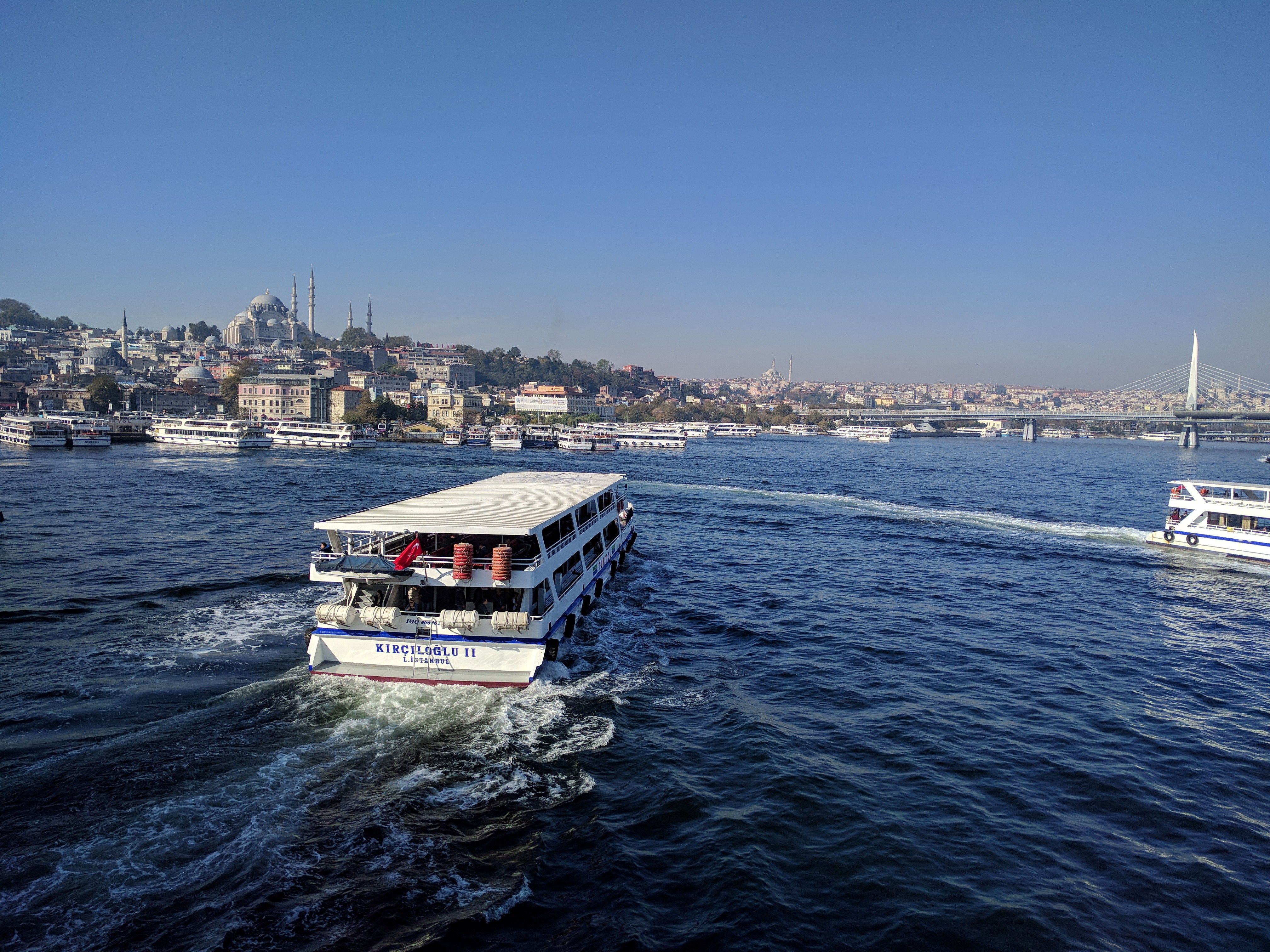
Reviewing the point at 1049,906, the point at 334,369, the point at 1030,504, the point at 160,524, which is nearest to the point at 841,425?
the point at 334,369

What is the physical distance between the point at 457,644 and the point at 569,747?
278 centimetres

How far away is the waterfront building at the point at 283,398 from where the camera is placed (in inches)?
4761

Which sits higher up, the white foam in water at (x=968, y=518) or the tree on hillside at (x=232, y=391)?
the tree on hillside at (x=232, y=391)

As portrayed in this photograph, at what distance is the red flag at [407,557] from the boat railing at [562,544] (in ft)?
7.88

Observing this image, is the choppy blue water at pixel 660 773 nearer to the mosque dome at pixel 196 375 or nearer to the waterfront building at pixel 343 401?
the waterfront building at pixel 343 401

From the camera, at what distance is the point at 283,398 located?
122 m

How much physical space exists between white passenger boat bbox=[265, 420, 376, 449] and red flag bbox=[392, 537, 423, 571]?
75.9 metres

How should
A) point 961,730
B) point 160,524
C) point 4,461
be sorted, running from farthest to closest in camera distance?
point 4,461, point 160,524, point 961,730

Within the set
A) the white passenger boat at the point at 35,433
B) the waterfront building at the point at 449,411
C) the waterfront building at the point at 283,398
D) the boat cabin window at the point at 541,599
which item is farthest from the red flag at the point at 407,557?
the waterfront building at the point at 449,411

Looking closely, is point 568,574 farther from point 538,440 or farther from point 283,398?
point 283,398

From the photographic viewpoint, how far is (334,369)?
174125 millimetres

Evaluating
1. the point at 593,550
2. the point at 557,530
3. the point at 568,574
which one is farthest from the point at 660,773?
the point at 593,550

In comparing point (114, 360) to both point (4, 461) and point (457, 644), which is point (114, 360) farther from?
point (457, 644)

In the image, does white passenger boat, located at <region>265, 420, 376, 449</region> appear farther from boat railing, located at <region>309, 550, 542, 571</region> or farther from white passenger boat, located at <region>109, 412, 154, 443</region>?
boat railing, located at <region>309, 550, 542, 571</region>
